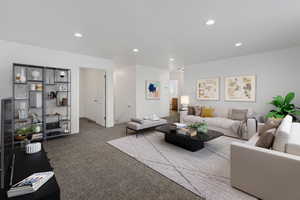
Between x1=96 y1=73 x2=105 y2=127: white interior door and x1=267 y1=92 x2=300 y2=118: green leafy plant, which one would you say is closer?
x1=267 y1=92 x2=300 y2=118: green leafy plant

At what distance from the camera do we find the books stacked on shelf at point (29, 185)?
0.98 meters

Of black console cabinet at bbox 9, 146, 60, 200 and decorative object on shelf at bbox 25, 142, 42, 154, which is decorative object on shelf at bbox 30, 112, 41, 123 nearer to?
black console cabinet at bbox 9, 146, 60, 200

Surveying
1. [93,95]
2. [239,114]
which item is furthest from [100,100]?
[239,114]

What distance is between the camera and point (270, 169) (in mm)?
1573

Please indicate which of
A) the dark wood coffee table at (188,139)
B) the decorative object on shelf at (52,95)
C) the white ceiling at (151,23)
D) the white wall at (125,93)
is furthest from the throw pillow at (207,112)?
the decorative object on shelf at (52,95)

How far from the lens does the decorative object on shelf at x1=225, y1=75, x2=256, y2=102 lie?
4480 millimetres

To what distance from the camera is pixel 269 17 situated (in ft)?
7.52

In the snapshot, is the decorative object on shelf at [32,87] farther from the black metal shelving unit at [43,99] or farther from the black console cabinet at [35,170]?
the black console cabinet at [35,170]

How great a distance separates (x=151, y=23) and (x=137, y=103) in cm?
390

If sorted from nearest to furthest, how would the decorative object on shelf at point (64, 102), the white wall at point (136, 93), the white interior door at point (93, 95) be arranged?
1. the decorative object on shelf at point (64, 102)
2. the white interior door at point (93, 95)
3. the white wall at point (136, 93)

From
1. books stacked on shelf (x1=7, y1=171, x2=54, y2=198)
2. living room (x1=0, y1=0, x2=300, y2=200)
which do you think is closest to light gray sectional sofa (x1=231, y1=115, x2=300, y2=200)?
living room (x1=0, y1=0, x2=300, y2=200)

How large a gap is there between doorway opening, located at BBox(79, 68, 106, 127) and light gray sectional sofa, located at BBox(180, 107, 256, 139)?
3401mm

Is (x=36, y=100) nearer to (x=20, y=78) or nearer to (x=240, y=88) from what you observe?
(x=20, y=78)

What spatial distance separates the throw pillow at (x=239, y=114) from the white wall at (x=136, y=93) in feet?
11.6
